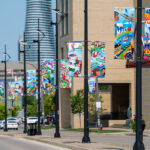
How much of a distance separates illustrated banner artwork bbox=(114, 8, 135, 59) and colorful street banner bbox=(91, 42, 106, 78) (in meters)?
10.8

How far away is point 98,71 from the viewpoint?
1602 inches

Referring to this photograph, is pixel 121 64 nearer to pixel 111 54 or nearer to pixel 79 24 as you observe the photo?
pixel 111 54

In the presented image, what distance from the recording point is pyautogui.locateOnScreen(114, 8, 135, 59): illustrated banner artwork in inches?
947

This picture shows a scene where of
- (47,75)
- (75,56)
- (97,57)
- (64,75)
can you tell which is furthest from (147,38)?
(47,75)

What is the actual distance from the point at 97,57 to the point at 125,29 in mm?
13151

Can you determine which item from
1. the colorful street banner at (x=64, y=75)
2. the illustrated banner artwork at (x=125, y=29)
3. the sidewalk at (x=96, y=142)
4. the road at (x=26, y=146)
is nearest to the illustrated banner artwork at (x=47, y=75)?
the colorful street banner at (x=64, y=75)

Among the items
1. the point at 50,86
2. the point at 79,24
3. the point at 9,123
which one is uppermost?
the point at 79,24

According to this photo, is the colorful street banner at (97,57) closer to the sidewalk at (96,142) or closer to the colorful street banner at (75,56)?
the colorful street banner at (75,56)

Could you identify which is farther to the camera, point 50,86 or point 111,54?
point 111,54

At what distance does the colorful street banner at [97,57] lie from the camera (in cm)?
3581

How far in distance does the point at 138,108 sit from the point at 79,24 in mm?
53683

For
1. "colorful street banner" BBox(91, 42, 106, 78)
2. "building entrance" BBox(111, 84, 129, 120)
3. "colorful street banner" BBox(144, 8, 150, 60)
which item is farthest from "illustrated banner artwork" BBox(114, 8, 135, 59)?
"building entrance" BBox(111, 84, 129, 120)

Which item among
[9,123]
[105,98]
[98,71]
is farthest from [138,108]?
[105,98]

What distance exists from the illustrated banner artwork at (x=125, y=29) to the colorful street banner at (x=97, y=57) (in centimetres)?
1081
